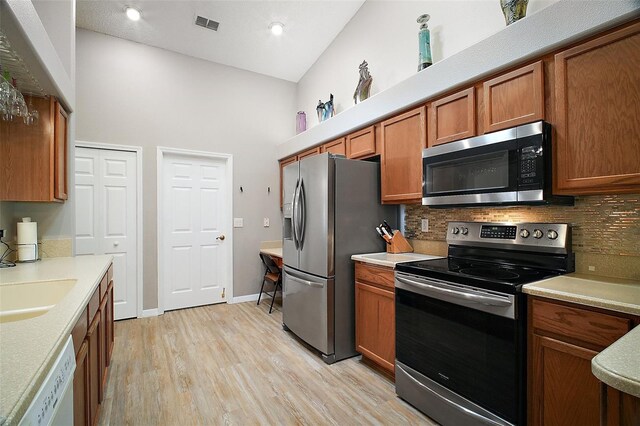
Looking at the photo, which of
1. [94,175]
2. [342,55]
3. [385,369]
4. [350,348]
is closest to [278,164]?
[342,55]

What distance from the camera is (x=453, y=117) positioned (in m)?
2.18

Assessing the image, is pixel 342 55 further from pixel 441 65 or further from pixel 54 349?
pixel 54 349

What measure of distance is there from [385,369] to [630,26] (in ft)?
8.10

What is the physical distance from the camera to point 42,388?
71 centimetres

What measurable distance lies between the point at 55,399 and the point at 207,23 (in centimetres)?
382

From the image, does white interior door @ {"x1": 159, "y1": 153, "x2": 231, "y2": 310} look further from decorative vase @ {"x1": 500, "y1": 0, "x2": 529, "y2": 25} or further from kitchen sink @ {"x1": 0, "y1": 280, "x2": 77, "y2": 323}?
decorative vase @ {"x1": 500, "y1": 0, "x2": 529, "y2": 25}

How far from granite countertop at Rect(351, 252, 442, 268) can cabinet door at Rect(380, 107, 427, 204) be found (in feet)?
1.51

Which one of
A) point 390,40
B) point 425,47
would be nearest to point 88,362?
point 425,47

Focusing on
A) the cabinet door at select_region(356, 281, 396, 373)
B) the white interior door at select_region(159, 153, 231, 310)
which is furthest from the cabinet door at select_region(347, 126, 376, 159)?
the white interior door at select_region(159, 153, 231, 310)

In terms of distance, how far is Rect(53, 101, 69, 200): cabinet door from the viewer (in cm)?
226

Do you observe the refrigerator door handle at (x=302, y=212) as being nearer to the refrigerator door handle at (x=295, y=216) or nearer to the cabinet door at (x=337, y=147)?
the refrigerator door handle at (x=295, y=216)

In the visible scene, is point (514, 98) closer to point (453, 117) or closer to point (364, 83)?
point (453, 117)

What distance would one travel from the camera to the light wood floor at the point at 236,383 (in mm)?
1912

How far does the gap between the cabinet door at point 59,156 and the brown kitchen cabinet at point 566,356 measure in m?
3.13
